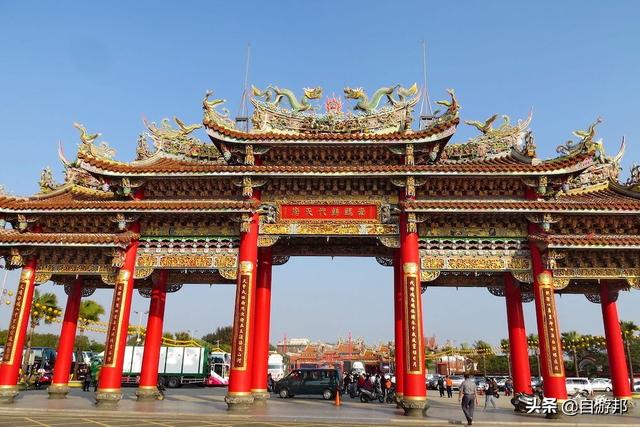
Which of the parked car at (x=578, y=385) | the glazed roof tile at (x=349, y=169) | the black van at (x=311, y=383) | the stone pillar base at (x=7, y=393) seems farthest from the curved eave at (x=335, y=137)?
the parked car at (x=578, y=385)

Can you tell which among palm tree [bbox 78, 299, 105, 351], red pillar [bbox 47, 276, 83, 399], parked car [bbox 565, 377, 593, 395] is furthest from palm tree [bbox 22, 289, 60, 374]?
parked car [bbox 565, 377, 593, 395]

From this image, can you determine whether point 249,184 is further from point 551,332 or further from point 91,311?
point 91,311

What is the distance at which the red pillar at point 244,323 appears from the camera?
48.8 feet

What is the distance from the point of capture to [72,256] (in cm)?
1734

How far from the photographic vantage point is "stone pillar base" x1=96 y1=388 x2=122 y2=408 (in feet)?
50.4

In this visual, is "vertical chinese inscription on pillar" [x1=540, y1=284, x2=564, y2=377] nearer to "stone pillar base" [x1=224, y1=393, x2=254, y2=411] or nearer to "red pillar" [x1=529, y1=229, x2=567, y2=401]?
"red pillar" [x1=529, y1=229, x2=567, y2=401]

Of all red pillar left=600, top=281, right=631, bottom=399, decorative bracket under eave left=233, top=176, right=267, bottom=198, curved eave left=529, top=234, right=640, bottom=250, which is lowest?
→ red pillar left=600, top=281, right=631, bottom=399

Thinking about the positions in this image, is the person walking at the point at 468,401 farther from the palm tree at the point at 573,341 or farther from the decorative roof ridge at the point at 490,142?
the palm tree at the point at 573,341

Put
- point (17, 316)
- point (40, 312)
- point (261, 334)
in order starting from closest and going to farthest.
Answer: point (17, 316), point (261, 334), point (40, 312)

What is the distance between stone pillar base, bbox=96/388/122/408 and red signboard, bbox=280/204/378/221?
27.5 ft

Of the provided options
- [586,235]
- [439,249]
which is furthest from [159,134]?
[586,235]

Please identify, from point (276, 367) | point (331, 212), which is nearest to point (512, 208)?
point (331, 212)

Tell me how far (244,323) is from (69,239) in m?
7.19

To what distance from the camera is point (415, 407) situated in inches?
563
